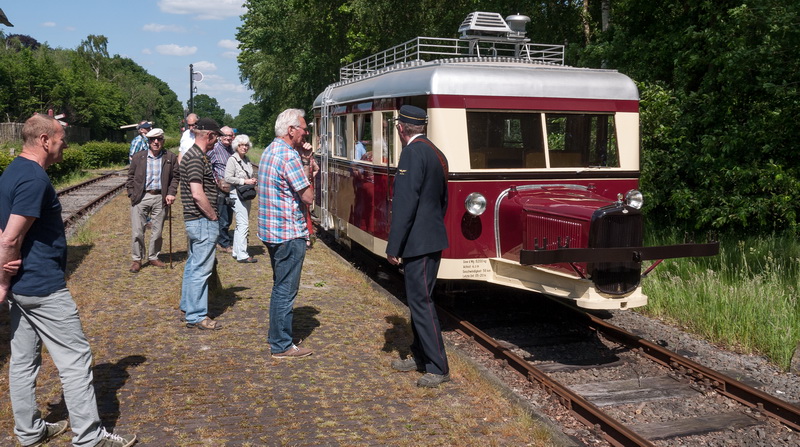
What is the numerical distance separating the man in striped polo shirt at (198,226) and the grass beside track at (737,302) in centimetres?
516

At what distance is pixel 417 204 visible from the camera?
5844 mm

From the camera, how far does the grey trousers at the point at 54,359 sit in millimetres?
4383

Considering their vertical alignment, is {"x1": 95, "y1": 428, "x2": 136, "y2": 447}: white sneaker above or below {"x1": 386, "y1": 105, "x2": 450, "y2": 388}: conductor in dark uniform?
below

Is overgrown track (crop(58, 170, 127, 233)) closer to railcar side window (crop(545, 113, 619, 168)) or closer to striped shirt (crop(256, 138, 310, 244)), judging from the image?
striped shirt (crop(256, 138, 310, 244))

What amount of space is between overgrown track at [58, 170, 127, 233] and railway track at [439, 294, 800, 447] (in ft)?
35.8

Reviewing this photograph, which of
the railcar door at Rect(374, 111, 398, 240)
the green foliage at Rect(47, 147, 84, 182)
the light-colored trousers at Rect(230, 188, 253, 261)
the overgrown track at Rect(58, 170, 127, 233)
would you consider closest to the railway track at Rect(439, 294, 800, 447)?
the railcar door at Rect(374, 111, 398, 240)

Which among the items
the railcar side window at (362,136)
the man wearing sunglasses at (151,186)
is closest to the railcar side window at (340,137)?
the railcar side window at (362,136)

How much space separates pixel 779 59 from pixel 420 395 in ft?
27.6

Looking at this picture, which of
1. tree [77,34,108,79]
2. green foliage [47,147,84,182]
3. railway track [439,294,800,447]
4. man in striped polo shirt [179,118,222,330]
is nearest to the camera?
railway track [439,294,800,447]

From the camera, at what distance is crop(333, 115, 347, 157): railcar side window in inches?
420

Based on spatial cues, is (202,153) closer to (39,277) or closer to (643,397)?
(39,277)

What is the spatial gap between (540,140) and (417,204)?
239cm

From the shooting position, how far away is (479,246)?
294 inches

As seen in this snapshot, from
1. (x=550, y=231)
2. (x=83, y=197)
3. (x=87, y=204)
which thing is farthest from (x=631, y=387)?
(x=83, y=197)
